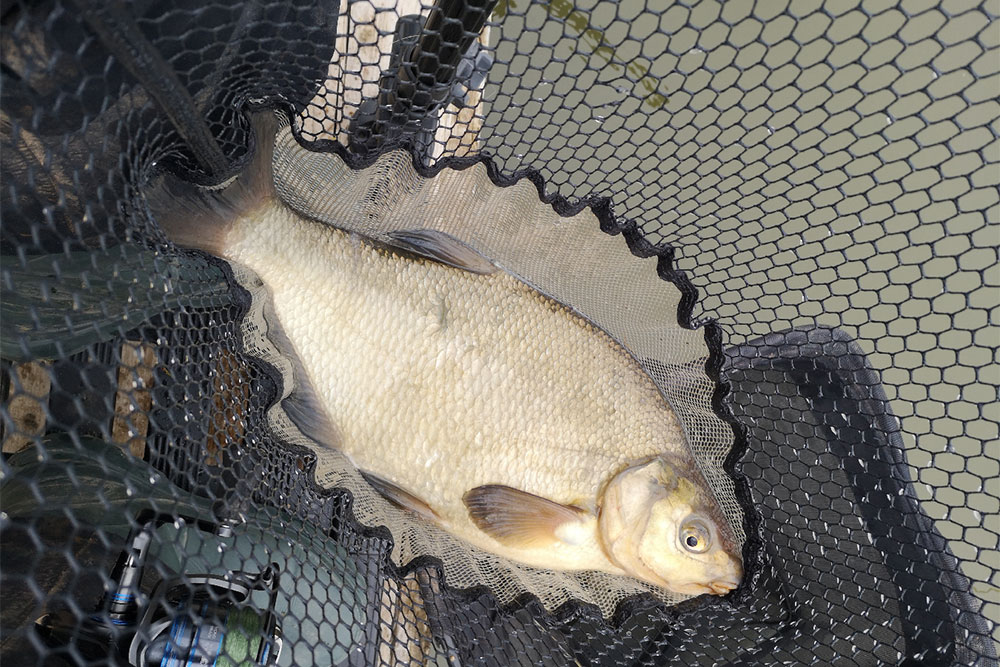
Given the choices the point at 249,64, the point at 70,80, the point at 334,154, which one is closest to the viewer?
the point at 70,80

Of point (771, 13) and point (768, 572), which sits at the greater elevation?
point (771, 13)

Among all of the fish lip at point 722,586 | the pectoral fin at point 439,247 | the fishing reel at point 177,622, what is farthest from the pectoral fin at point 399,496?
the fish lip at point 722,586

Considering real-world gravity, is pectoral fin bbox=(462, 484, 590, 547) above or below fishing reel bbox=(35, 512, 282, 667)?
above

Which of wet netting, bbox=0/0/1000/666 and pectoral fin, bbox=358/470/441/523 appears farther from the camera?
pectoral fin, bbox=358/470/441/523

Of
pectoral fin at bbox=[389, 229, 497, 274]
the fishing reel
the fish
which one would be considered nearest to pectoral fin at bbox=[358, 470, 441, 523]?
the fish

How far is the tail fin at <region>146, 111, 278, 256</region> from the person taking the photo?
3.17 ft

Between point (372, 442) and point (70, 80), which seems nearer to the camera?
point (70, 80)

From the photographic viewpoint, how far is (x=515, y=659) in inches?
50.3

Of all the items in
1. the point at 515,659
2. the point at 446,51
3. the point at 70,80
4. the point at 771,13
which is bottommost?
the point at 515,659

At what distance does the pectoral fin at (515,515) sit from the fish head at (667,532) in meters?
0.10

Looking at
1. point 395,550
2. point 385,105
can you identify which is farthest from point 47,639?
point 385,105

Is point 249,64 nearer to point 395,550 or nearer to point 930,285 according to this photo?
point 395,550

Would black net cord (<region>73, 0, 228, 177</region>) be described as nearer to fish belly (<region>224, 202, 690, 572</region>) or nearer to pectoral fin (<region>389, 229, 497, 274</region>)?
fish belly (<region>224, 202, 690, 572</region>)

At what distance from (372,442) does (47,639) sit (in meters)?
0.61
